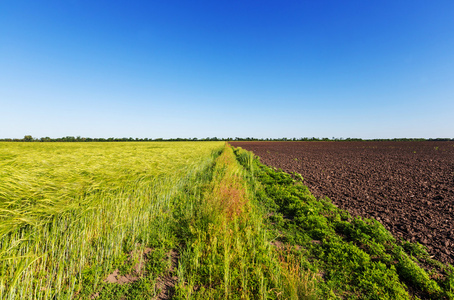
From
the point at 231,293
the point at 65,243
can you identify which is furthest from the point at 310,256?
the point at 65,243

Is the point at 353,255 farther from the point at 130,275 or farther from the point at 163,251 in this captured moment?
the point at 130,275

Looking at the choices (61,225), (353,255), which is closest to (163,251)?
(61,225)

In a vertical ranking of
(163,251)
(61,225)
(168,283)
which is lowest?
(168,283)

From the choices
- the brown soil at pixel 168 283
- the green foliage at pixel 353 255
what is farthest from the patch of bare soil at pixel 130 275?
the green foliage at pixel 353 255

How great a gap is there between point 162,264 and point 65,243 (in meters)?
1.78

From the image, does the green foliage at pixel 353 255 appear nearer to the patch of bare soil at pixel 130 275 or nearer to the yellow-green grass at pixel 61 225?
the patch of bare soil at pixel 130 275

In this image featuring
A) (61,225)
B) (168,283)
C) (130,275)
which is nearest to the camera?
(61,225)

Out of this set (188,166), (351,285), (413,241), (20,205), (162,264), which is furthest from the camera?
(188,166)

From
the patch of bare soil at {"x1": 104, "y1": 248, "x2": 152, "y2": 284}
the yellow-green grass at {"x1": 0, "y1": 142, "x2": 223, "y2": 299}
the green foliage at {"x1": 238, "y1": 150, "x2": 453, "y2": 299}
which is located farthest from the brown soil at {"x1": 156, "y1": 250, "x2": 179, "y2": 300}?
the green foliage at {"x1": 238, "y1": 150, "x2": 453, "y2": 299}

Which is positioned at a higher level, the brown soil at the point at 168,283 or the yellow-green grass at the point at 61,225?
the yellow-green grass at the point at 61,225

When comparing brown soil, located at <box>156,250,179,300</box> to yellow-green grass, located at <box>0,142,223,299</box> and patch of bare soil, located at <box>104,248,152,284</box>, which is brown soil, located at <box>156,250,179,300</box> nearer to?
patch of bare soil, located at <box>104,248,152,284</box>

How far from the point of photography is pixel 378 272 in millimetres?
3553

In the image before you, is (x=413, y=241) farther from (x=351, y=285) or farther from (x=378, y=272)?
(x=351, y=285)

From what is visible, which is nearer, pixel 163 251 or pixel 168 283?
pixel 168 283
